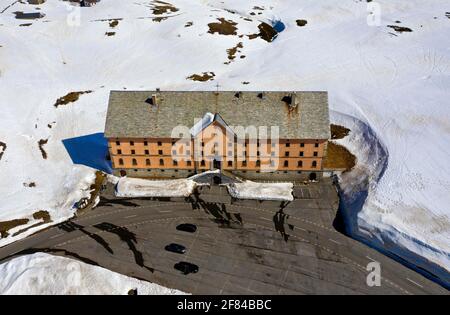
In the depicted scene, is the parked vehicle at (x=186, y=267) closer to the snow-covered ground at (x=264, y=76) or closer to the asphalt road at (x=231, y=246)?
the asphalt road at (x=231, y=246)

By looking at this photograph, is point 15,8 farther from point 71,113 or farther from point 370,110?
point 370,110

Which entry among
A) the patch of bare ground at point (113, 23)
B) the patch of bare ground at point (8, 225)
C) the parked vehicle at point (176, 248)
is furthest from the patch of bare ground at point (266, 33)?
the patch of bare ground at point (8, 225)

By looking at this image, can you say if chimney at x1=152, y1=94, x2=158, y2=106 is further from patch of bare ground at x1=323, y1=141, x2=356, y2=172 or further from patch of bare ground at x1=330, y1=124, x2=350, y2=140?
patch of bare ground at x1=330, y1=124, x2=350, y2=140

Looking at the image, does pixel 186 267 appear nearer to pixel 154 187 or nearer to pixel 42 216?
pixel 154 187

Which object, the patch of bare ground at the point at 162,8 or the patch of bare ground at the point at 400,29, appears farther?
the patch of bare ground at the point at 162,8

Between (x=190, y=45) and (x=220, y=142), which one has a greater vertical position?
(x=220, y=142)

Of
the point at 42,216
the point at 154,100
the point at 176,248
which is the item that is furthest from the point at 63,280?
the point at 154,100

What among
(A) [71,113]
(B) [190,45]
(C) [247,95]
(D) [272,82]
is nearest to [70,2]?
(B) [190,45]
